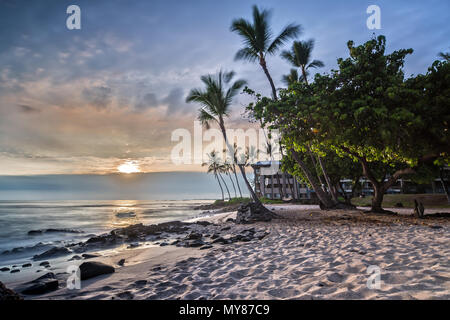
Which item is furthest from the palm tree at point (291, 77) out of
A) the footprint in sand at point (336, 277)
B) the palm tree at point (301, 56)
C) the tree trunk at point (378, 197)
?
the footprint in sand at point (336, 277)

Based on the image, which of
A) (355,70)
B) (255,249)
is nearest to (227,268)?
(255,249)

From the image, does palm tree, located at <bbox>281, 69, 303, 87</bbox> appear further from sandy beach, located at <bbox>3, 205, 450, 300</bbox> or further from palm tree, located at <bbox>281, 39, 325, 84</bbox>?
sandy beach, located at <bbox>3, 205, 450, 300</bbox>

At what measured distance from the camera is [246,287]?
10.1 ft

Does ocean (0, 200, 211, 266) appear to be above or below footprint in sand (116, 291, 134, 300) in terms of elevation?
below

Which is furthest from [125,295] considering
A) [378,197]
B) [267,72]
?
[378,197]

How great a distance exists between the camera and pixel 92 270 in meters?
4.39

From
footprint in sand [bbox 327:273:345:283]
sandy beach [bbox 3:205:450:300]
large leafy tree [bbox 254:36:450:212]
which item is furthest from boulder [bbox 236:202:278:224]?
footprint in sand [bbox 327:273:345:283]

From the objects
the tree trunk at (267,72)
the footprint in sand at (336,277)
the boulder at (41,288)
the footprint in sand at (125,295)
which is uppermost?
the tree trunk at (267,72)

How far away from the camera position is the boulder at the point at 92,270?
169 inches

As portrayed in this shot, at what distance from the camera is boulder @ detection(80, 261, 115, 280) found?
4.29 m

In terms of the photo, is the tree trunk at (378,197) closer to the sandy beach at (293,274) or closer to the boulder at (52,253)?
the sandy beach at (293,274)

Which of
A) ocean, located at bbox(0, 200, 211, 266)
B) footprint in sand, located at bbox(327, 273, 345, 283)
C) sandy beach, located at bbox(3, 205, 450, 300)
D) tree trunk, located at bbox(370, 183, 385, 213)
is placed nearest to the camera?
sandy beach, located at bbox(3, 205, 450, 300)

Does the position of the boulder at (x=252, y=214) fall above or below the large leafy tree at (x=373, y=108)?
below

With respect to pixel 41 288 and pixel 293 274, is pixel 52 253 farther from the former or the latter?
pixel 293 274
